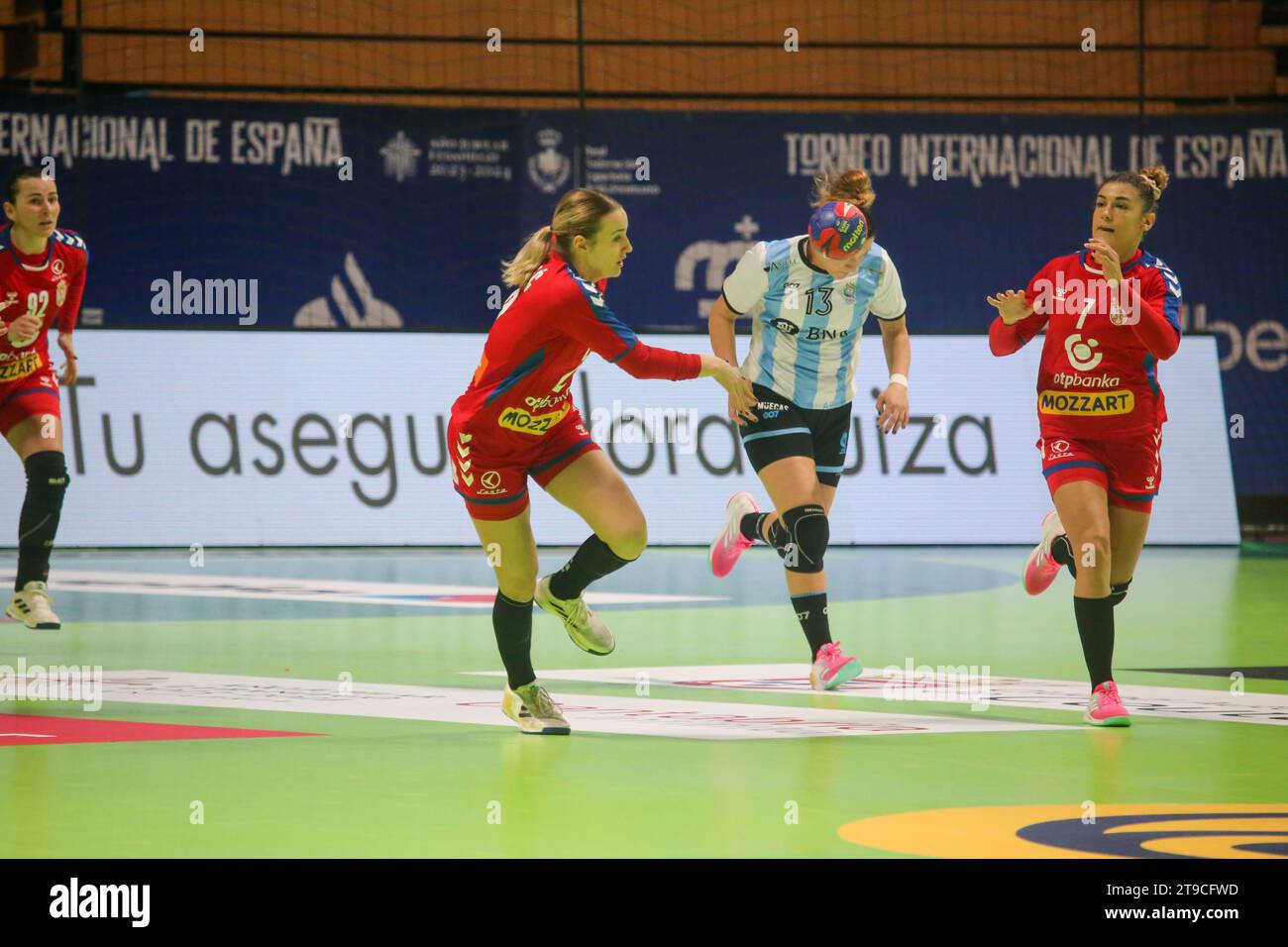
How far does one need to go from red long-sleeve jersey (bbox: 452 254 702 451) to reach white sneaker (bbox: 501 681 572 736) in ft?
2.92

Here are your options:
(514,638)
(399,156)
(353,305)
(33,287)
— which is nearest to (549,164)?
(399,156)

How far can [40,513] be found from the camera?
34.0 feet

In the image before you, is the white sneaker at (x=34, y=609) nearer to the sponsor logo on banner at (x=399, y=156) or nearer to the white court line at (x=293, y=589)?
the white court line at (x=293, y=589)

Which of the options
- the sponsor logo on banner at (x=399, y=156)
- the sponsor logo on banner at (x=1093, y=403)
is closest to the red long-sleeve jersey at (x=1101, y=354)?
the sponsor logo on banner at (x=1093, y=403)

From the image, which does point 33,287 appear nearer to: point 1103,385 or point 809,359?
point 809,359

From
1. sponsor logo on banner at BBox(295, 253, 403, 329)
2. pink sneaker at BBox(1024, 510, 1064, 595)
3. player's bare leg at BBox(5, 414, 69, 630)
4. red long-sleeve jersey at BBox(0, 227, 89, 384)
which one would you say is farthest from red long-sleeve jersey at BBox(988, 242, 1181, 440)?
sponsor logo on banner at BBox(295, 253, 403, 329)

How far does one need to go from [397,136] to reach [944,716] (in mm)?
13017

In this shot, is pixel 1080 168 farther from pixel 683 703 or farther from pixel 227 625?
pixel 683 703

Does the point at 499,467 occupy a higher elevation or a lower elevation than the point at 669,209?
lower

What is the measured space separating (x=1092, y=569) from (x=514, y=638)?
2197 mm

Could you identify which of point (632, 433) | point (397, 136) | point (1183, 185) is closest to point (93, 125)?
point (397, 136)

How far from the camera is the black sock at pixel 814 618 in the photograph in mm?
8438

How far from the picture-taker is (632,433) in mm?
16516

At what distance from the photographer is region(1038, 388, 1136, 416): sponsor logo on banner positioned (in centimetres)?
776
